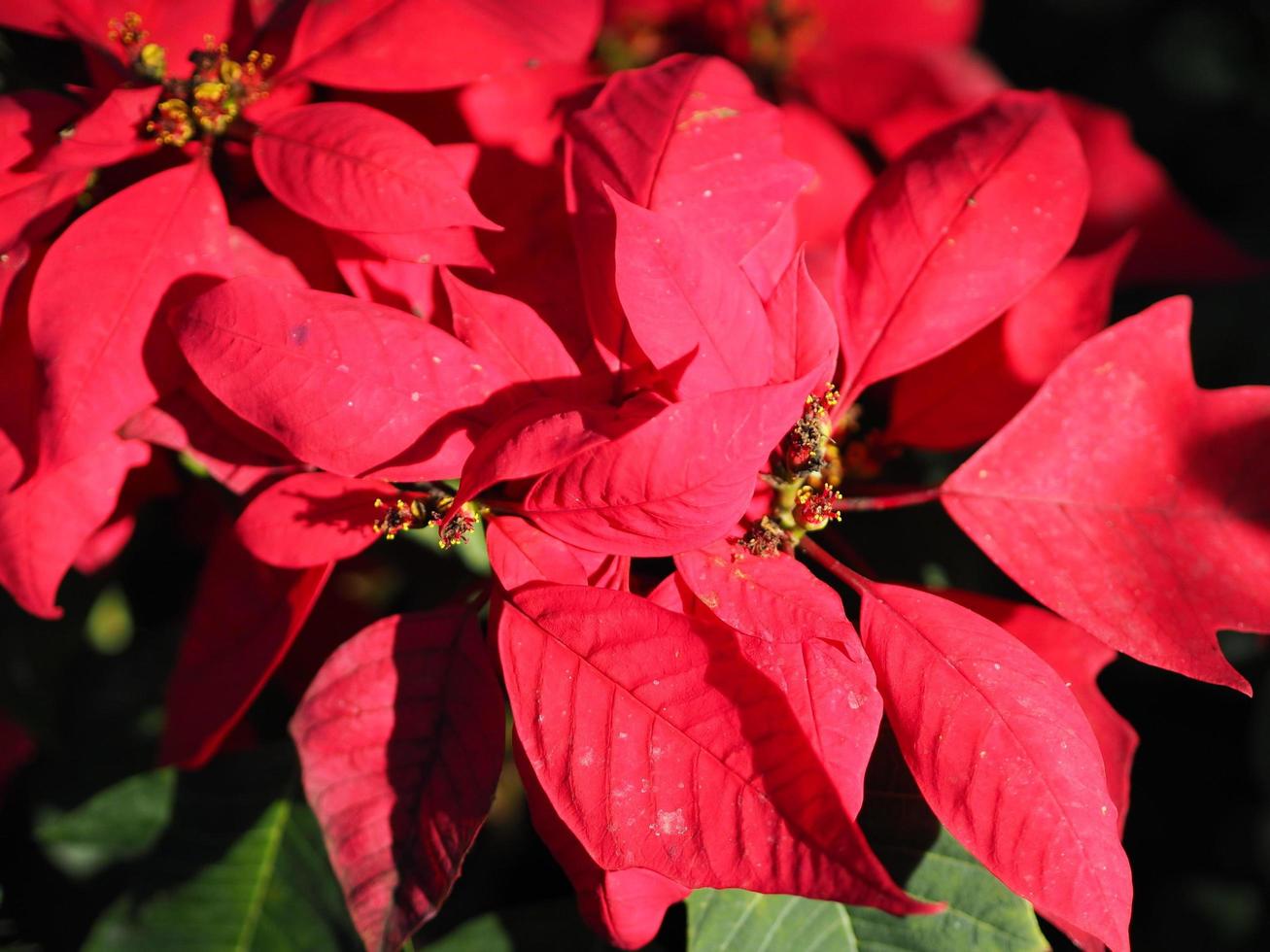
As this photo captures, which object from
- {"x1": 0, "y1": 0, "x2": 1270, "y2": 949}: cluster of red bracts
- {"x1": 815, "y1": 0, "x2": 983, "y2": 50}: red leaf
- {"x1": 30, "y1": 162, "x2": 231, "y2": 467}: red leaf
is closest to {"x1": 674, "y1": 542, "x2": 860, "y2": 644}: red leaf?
{"x1": 0, "y1": 0, "x2": 1270, "y2": 949}: cluster of red bracts

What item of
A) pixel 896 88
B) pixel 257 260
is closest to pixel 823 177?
pixel 896 88

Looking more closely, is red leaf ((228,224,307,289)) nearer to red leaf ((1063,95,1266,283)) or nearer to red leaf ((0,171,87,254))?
red leaf ((0,171,87,254))

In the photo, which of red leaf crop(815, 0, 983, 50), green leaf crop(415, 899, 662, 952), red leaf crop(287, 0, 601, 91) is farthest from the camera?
red leaf crop(815, 0, 983, 50)

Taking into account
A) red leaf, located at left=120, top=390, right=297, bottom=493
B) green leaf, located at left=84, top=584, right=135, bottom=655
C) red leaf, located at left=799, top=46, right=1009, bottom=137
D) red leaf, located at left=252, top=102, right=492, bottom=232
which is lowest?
green leaf, located at left=84, top=584, right=135, bottom=655

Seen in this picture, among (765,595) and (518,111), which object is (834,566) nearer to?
(765,595)

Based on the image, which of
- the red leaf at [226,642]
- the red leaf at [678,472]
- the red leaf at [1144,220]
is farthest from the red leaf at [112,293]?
the red leaf at [1144,220]

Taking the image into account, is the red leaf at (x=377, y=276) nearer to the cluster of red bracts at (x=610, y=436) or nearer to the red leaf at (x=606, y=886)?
the cluster of red bracts at (x=610, y=436)
